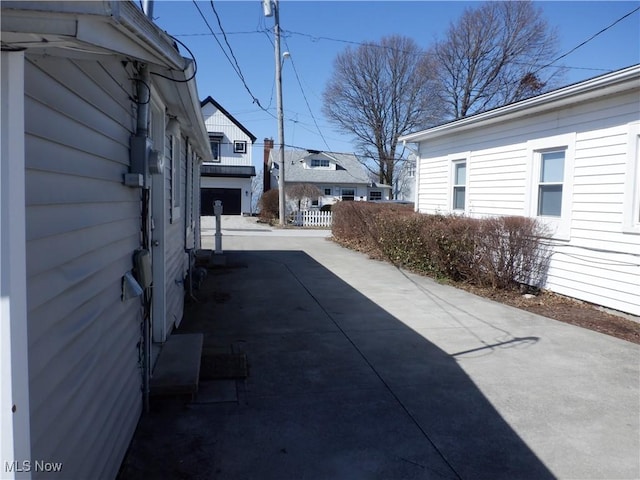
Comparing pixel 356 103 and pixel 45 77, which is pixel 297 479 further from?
pixel 356 103

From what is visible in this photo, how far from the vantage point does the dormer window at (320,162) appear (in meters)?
40.2

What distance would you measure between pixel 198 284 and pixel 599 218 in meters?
6.30

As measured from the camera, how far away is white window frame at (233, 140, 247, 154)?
115ft

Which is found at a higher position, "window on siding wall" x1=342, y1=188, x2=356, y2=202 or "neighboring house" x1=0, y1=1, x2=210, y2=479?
"window on siding wall" x1=342, y1=188, x2=356, y2=202

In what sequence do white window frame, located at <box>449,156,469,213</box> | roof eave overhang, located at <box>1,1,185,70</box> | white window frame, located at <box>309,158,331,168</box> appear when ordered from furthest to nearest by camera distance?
white window frame, located at <box>309,158,331,168</box>
white window frame, located at <box>449,156,469,213</box>
roof eave overhang, located at <box>1,1,185,70</box>

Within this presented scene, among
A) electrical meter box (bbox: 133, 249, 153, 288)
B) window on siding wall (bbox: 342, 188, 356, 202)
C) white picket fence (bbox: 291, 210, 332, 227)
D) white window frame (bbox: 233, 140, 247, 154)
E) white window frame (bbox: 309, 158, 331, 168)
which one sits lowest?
white picket fence (bbox: 291, 210, 332, 227)

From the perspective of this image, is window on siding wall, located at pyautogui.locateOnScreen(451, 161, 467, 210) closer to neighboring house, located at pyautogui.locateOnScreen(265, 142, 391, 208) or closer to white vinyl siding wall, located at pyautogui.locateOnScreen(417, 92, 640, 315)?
white vinyl siding wall, located at pyautogui.locateOnScreen(417, 92, 640, 315)

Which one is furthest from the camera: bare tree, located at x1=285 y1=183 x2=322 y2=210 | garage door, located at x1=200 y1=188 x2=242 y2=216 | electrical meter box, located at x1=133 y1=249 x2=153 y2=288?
garage door, located at x1=200 y1=188 x2=242 y2=216

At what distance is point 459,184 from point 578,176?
3797 mm

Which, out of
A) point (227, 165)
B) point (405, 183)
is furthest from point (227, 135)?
point (405, 183)

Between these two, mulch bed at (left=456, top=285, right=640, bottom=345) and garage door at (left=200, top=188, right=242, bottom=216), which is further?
garage door at (left=200, top=188, right=242, bottom=216)

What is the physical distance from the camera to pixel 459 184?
11.2 metres

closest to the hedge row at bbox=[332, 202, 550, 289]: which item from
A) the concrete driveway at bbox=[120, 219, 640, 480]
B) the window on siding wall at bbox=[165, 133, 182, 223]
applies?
the concrete driveway at bbox=[120, 219, 640, 480]

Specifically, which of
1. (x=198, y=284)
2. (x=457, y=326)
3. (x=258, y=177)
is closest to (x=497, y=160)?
(x=457, y=326)
